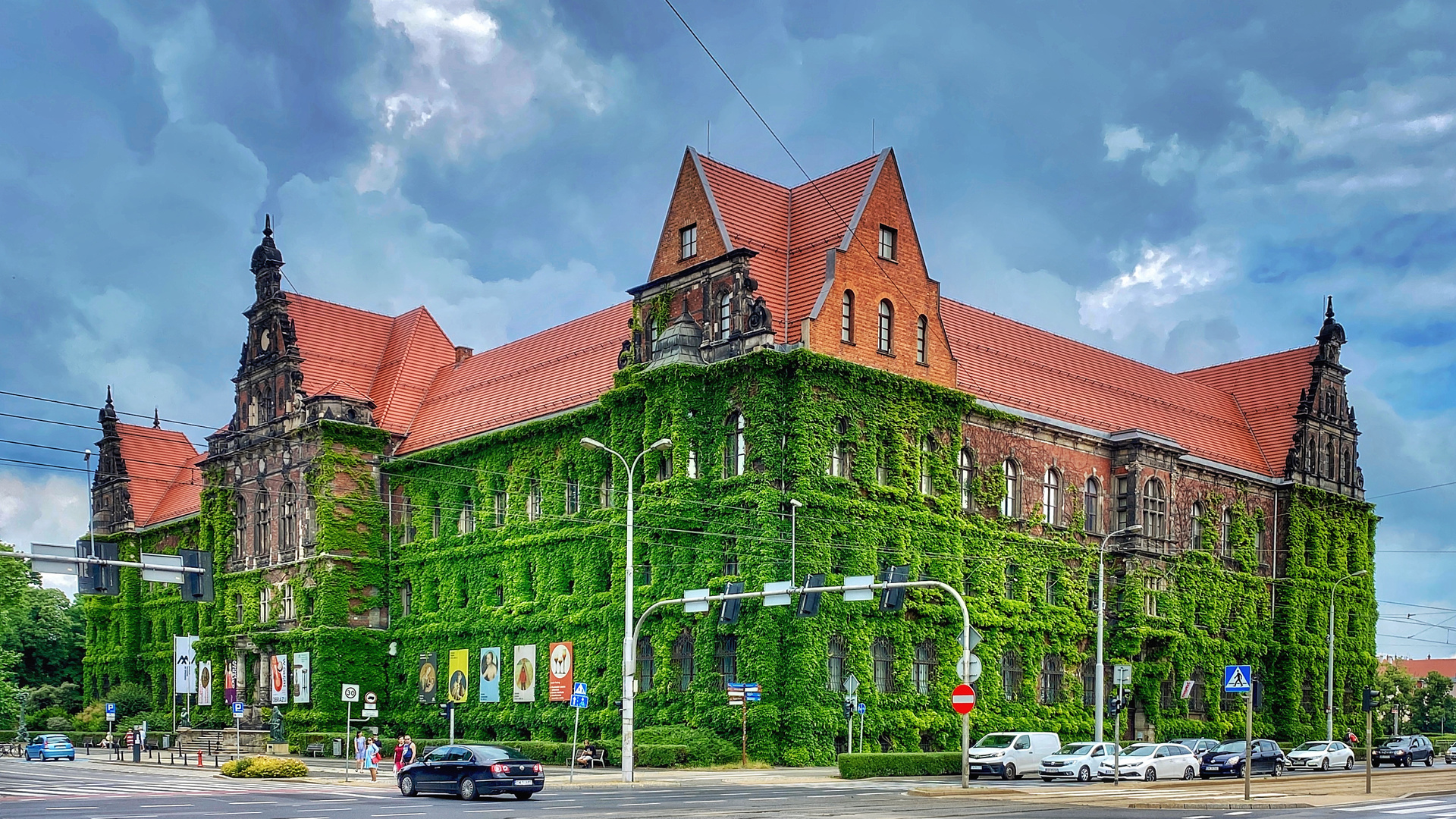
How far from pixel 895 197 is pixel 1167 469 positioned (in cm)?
2245

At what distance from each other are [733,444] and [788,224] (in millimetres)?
10755

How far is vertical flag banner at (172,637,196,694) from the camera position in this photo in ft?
277

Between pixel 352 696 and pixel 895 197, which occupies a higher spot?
pixel 895 197

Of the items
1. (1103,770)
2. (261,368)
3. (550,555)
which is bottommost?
(1103,770)

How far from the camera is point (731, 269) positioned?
2397 inches

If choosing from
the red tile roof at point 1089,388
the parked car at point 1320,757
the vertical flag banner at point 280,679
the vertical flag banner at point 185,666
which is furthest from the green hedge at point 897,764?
the vertical flag banner at point 185,666

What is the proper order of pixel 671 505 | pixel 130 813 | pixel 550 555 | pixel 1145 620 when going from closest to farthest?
pixel 130 813
pixel 671 505
pixel 550 555
pixel 1145 620

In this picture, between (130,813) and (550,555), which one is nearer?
(130,813)

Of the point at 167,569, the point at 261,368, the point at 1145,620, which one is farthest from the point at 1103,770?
the point at 261,368

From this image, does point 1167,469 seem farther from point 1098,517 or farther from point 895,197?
point 895,197

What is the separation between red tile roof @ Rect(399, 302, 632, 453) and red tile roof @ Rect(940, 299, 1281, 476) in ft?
53.2

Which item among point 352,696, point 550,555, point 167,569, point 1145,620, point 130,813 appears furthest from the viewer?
point 1145,620

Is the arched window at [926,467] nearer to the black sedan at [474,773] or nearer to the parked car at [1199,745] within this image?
the parked car at [1199,745]

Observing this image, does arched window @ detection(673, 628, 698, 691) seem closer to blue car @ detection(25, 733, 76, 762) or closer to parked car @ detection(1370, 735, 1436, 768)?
blue car @ detection(25, 733, 76, 762)
